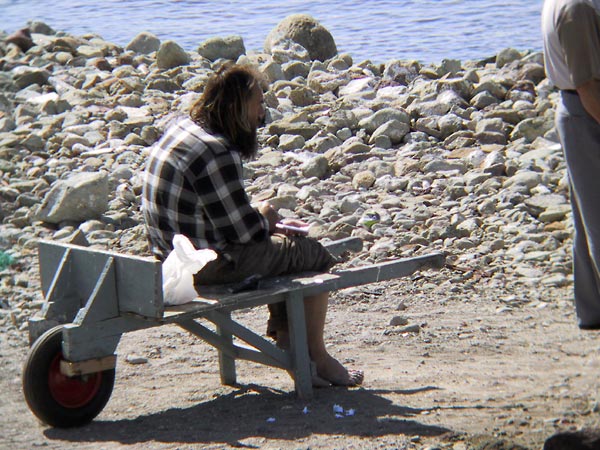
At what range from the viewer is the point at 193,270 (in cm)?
445

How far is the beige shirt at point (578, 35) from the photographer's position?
427 cm

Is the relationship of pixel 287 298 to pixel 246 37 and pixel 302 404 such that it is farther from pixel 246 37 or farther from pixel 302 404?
pixel 246 37

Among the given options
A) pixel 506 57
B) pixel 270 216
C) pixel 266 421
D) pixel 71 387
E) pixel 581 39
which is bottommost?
pixel 506 57

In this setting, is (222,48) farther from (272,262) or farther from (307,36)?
(272,262)

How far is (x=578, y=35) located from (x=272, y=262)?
5.47 feet

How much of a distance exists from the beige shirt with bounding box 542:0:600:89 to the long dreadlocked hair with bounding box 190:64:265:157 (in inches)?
54.8

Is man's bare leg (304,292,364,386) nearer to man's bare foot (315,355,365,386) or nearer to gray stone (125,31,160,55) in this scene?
man's bare foot (315,355,365,386)

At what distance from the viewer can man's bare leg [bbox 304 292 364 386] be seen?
4.88 m

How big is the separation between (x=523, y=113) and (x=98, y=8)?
1760cm

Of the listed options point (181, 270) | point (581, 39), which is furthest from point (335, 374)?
point (581, 39)

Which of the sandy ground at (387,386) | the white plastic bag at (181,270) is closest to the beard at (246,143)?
the white plastic bag at (181,270)

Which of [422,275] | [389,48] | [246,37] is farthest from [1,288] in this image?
[246,37]

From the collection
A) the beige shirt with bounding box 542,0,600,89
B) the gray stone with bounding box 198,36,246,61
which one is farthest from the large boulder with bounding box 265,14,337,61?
the beige shirt with bounding box 542,0,600,89

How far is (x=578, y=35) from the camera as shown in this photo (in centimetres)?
429
